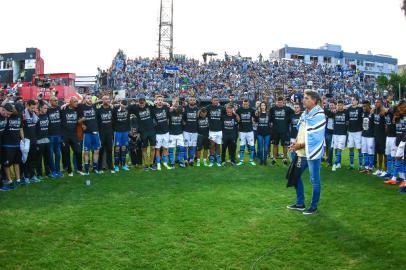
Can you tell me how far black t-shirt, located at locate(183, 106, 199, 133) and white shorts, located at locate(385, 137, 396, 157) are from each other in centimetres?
565

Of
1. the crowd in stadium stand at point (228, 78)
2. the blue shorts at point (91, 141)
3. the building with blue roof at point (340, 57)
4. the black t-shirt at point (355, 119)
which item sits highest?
the building with blue roof at point (340, 57)

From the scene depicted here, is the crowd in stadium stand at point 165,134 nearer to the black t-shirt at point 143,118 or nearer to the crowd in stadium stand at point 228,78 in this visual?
the black t-shirt at point 143,118

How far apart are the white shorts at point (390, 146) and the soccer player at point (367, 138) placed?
0.64 metres

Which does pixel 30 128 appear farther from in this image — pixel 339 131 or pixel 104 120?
pixel 339 131

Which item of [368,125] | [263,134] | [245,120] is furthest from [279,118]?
[368,125]

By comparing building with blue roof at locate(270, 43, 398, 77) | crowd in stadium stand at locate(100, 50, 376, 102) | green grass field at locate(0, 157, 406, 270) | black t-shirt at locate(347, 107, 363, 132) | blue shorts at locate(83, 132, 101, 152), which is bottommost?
green grass field at locate(0, 157, 406, 270)

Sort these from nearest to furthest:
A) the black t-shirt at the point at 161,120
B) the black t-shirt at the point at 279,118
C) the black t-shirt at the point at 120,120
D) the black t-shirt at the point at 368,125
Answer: the black t-shirt at the point at 368,125 < the black t-shirt at the point at 120,120 < the black t-shirt at the point at 161,120 < the black t-shirt at the point at 279,118

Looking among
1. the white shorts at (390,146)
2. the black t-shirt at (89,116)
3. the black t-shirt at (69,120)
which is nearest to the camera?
the white shorts at (390,146)

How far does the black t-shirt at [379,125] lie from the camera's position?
10695mm

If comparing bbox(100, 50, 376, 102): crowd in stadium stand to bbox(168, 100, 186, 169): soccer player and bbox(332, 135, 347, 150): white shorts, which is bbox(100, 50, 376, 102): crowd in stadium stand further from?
bbox(168, 100, 186, 169): soccer player

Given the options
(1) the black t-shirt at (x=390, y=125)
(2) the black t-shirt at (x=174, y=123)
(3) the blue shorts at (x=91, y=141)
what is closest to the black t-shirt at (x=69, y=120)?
(3) the blue shorts at (x=91, y=141)

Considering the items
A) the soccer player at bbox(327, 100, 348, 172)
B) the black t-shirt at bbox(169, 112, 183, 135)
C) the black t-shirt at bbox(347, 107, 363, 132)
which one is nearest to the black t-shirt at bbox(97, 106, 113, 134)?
the black t-shirt at bbox(169, 112, 183, 135)

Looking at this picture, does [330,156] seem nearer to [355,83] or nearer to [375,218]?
[375,218]

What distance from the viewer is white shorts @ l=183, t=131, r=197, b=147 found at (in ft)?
41.0
